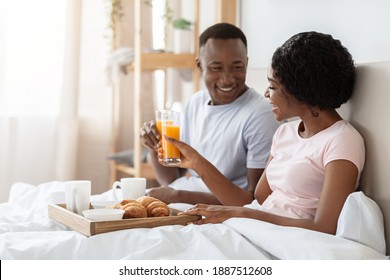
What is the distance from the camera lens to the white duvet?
147 cm

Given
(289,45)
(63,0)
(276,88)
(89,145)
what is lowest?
(89,145)

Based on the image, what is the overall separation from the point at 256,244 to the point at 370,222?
0.90 feet

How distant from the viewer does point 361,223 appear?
1555 mm

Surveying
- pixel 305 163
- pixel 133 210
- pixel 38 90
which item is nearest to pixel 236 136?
pixel 305 163

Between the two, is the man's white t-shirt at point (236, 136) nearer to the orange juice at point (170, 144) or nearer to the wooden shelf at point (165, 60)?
the orange juice at point (170, 144)

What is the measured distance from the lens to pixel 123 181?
201 cm

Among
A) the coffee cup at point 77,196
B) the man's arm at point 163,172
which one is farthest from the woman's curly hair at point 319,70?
the man's arm at point 163,172

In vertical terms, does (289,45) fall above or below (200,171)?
above

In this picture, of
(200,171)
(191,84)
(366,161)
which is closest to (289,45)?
(366,161)

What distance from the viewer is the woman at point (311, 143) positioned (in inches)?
65.2

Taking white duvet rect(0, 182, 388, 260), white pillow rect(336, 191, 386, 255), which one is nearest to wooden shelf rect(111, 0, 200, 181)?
white duvet rect(0, 182, 388, 260)

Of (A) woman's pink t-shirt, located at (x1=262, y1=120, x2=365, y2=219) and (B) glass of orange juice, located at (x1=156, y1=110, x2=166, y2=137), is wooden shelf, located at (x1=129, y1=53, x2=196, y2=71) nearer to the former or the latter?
(B) glass of orange juice, located at (x1=156, y1=110, x2=166, y2=137)
